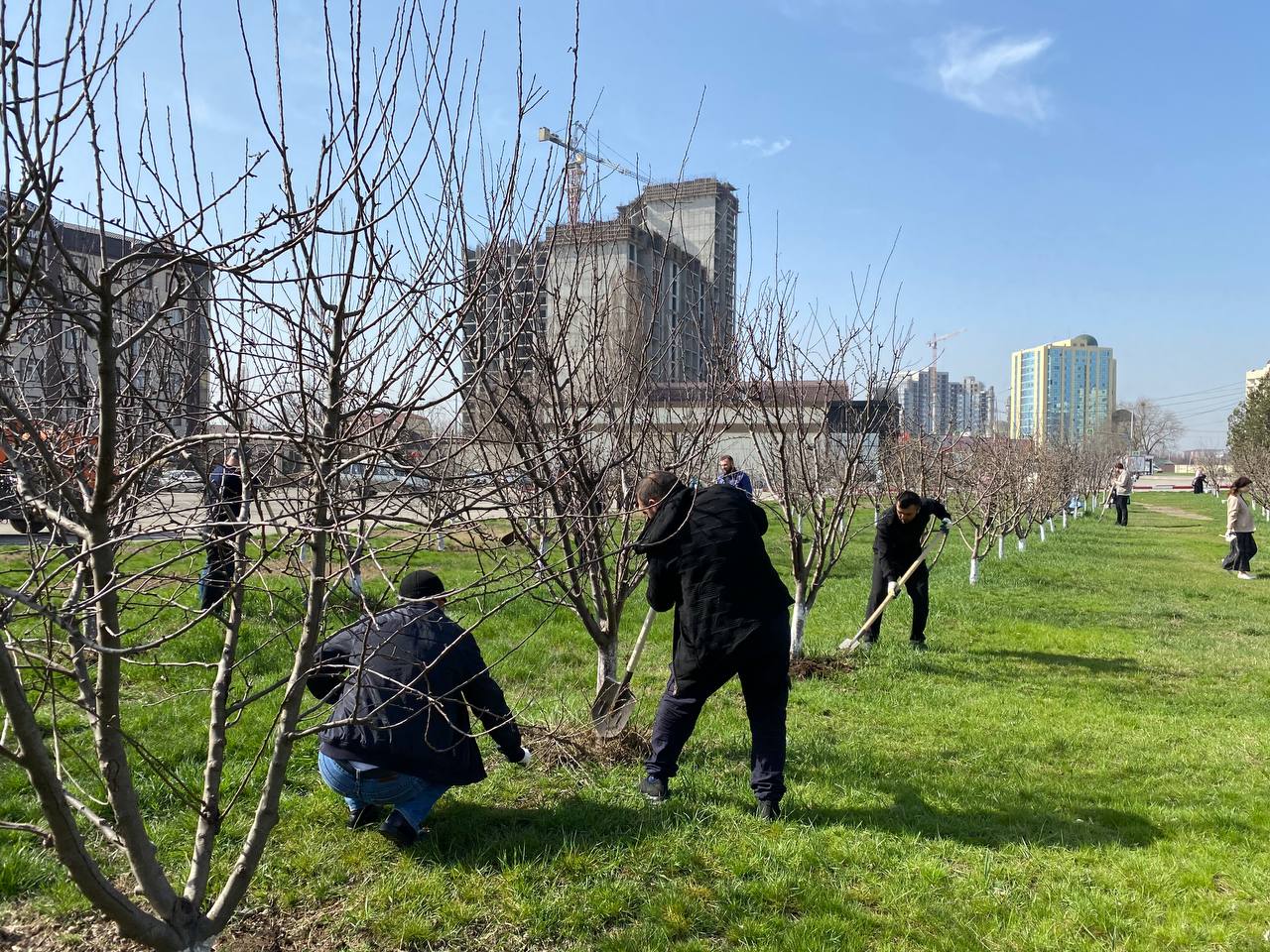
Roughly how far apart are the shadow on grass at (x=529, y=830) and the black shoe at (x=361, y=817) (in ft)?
0.75

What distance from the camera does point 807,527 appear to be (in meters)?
20.5

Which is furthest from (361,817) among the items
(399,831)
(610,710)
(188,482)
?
(188,482)

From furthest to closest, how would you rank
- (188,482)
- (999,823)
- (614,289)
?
(614,289)
(999,823)
(188,482)

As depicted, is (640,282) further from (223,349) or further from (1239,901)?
(1239,901)

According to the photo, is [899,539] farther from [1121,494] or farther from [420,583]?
[1121,494]

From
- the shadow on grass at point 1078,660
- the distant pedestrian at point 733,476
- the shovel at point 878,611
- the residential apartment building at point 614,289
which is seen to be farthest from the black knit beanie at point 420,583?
the shadow on grass at point 1078,660

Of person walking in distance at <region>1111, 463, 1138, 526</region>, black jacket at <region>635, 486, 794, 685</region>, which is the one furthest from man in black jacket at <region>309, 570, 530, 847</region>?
person walking in distance at <region>1111, 463, 1138, 526</region>

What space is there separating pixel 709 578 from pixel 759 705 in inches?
23.1

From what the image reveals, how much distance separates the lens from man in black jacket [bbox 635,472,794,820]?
339 cm

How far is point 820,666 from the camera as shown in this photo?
5.96 meters

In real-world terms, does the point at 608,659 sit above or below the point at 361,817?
above

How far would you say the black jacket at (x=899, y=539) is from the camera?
6.62 metres

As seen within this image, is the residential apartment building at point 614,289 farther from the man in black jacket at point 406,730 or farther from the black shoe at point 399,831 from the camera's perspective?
the black shoe at point 399,831

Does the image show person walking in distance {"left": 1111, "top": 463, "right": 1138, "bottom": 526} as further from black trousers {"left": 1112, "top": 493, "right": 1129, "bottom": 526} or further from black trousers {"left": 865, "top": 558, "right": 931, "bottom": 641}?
black trousers {"left": 865, "top": 558, "right": 931, "bottom": 641}
